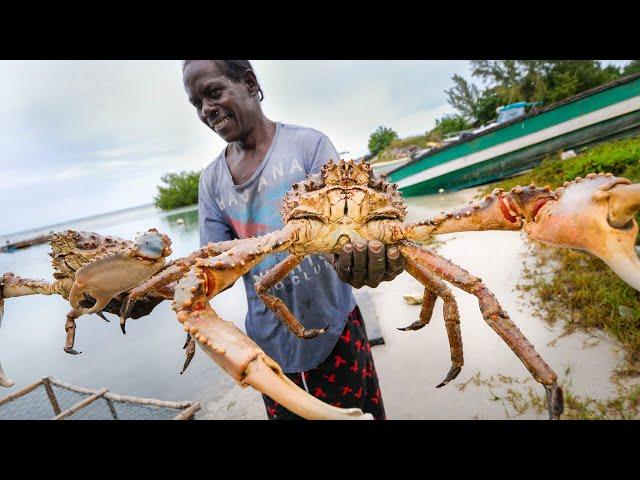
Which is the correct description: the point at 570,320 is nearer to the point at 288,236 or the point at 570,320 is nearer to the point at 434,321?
the point at 434,321

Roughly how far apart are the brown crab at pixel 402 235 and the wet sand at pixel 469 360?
1.74 meters

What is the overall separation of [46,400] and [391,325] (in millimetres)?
4851

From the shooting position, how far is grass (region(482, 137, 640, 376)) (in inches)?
127

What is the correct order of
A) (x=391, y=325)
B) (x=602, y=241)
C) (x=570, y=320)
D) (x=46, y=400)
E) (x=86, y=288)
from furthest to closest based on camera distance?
1. (x=391, y=325)
2. (x=46, y=400)
3. (x=570, y=320)
4. (x=86, y=288)
5. (x=602, y=241)

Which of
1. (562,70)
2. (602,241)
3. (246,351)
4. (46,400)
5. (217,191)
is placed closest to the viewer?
(246,351)

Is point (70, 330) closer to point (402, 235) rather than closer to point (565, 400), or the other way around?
point (402, 235)

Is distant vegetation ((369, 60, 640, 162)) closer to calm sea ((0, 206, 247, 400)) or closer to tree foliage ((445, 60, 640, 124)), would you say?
tree foliage ((445, 60, 640, 124))

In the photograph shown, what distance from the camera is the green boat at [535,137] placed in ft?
28.1

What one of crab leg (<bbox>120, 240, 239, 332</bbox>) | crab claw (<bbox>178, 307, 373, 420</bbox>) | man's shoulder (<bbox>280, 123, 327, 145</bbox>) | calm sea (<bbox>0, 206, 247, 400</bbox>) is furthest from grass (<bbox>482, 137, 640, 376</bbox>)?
calm sea (<bbox>0, 206, 247, 400</bbox>)

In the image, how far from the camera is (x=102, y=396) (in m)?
3.87

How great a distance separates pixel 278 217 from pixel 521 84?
2939cm

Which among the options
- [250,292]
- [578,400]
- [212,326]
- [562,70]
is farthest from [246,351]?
[562,70]

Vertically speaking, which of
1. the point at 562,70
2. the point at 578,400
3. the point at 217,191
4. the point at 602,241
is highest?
the point at 562,70

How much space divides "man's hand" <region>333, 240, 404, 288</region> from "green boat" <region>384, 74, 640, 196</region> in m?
10.2
